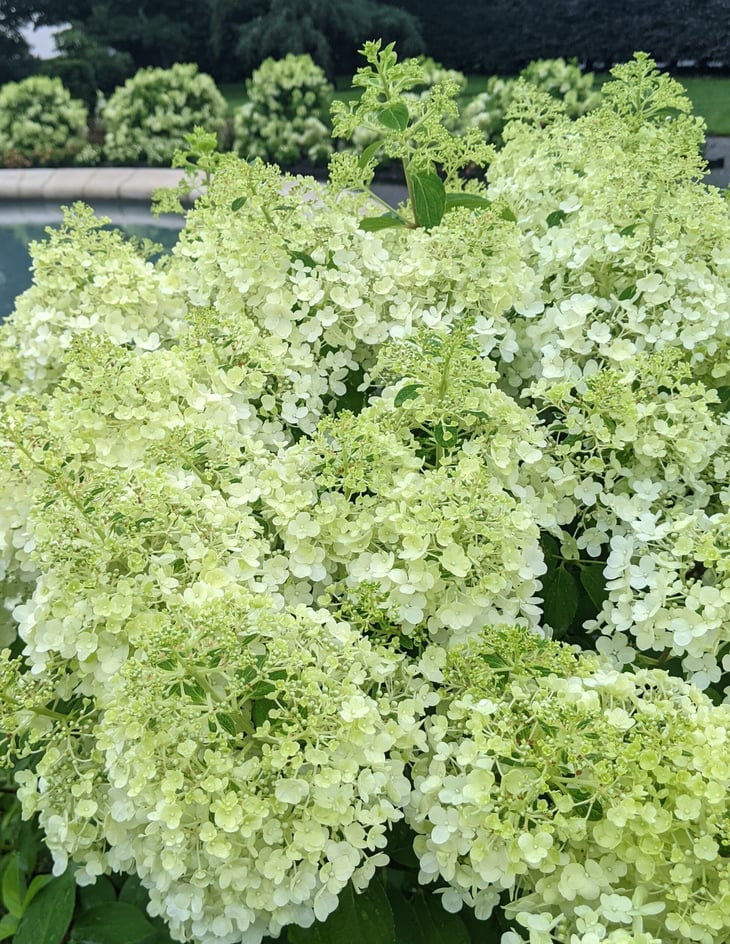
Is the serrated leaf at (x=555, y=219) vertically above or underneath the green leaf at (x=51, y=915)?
above

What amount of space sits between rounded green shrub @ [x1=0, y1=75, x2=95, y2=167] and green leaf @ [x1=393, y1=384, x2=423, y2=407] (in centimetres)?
560

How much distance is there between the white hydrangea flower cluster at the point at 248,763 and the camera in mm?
668

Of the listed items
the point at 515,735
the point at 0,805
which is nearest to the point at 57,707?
the point at 515,735

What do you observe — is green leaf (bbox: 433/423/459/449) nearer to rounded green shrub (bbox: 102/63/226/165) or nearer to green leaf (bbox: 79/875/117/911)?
green leaf (bbox: 79/875/117/911)

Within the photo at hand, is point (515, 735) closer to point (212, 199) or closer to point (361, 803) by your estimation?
point (361, 803)

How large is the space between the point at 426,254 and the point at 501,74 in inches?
172

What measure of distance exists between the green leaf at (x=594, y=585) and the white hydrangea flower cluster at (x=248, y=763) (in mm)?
373

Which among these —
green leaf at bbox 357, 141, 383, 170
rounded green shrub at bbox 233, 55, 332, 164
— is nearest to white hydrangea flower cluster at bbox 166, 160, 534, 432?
green leaf at bbox 357, 141, 383, 170

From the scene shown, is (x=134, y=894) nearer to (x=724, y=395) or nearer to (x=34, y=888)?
(x=34, y=888)

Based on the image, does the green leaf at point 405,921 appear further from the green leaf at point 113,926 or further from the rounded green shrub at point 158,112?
the rounded green shrub at point 158,112

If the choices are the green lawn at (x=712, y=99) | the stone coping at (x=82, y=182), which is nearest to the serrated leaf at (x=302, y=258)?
the green lawn at (x=712, y=99)

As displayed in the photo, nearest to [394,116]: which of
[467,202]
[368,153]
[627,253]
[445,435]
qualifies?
[368,153]

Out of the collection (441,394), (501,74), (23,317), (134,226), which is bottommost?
(134,226)

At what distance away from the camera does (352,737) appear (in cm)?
70
